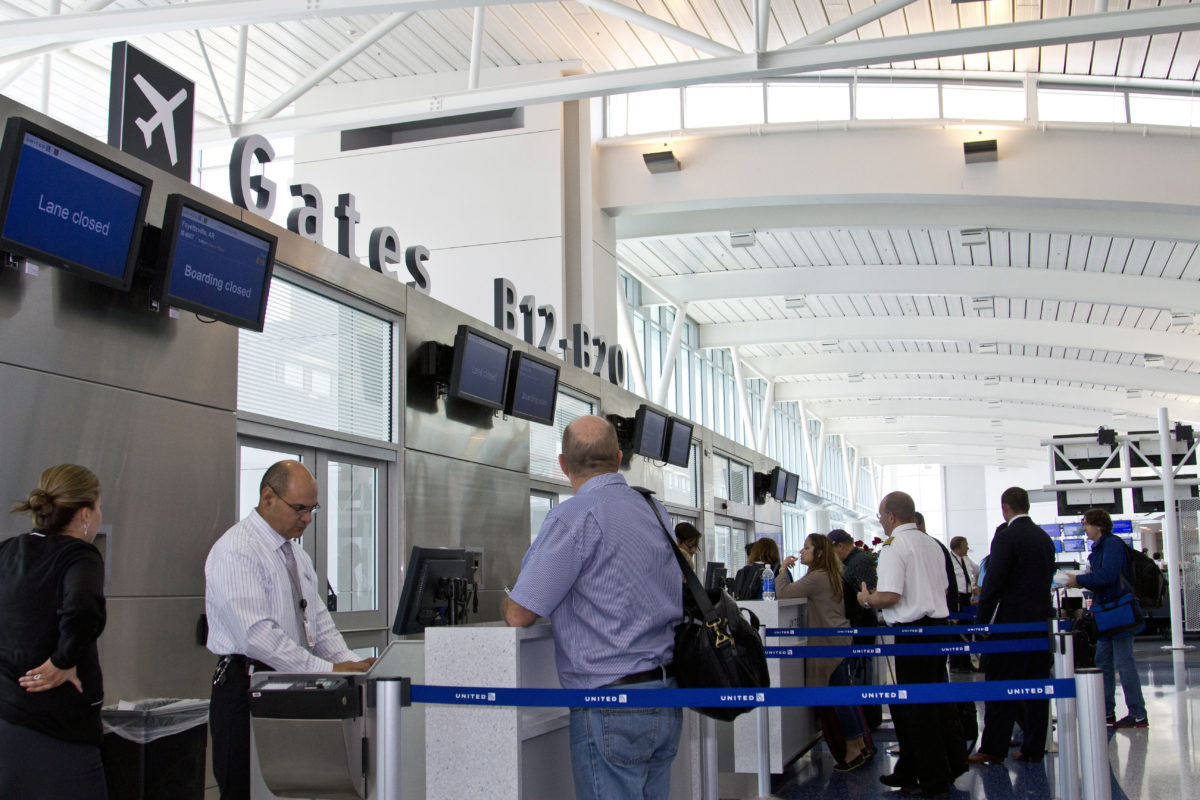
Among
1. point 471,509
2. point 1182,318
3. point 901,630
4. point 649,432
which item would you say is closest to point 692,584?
point 901,630

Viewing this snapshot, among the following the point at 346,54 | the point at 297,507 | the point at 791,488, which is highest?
the point at 346,54

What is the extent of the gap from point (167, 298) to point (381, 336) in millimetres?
2589

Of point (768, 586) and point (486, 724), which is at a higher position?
point (768, 586)

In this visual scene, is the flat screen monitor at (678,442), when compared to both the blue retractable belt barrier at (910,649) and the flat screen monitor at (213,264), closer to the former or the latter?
the blue retractable belt barrier at (910,649)

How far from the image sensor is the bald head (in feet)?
10.4

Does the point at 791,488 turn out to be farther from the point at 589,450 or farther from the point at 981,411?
the point at 589,450

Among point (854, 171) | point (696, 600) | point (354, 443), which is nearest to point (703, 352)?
point (854, 171)

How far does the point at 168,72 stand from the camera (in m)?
5.93

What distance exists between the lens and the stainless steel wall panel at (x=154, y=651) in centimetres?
490

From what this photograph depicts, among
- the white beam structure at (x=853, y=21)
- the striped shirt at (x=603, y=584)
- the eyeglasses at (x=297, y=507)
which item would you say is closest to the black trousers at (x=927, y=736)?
the striped shirt at (x=603, y=584)

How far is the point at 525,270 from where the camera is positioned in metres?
12.4

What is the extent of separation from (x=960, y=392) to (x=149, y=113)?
25.9m

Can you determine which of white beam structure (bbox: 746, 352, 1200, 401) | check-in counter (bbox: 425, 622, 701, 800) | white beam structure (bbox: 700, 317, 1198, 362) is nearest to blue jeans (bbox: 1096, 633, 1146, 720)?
check-in counter (bbox: 425, 622, 701, 800)

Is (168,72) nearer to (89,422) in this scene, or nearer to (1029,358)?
(89,422)
